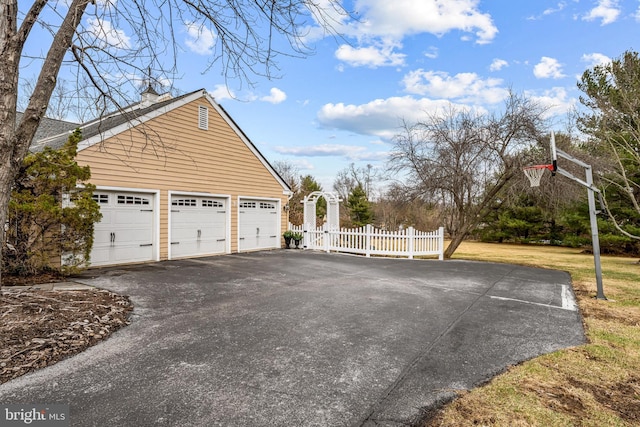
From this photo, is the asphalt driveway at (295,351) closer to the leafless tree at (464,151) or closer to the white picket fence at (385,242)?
the white picket fence at (385,242)

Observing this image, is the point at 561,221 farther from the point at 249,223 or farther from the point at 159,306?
the point at 159,306

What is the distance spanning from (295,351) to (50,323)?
3.01m

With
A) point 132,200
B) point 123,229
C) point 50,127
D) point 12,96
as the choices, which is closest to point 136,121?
point 132,200

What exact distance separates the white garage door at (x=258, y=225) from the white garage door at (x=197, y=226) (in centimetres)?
83

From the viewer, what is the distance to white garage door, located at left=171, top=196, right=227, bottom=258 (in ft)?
35.1

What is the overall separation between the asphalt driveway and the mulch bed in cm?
21

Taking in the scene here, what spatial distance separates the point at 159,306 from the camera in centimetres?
520

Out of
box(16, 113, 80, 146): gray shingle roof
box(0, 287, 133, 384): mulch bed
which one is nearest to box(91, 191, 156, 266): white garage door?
box(0, 287, 133, 384): mulch bed

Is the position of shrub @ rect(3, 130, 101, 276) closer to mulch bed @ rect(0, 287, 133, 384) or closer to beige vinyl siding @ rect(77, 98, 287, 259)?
mulch bed @ rect(0, 287, 133, 384)

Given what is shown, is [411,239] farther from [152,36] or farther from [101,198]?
[152,36]

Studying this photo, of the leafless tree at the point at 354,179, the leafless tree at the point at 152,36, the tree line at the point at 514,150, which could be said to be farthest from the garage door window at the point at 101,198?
the leafless tree at the point at 354,179

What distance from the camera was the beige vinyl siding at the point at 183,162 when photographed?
9211 mm

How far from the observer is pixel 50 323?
4.05 m

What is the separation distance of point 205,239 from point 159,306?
654 centimetres
